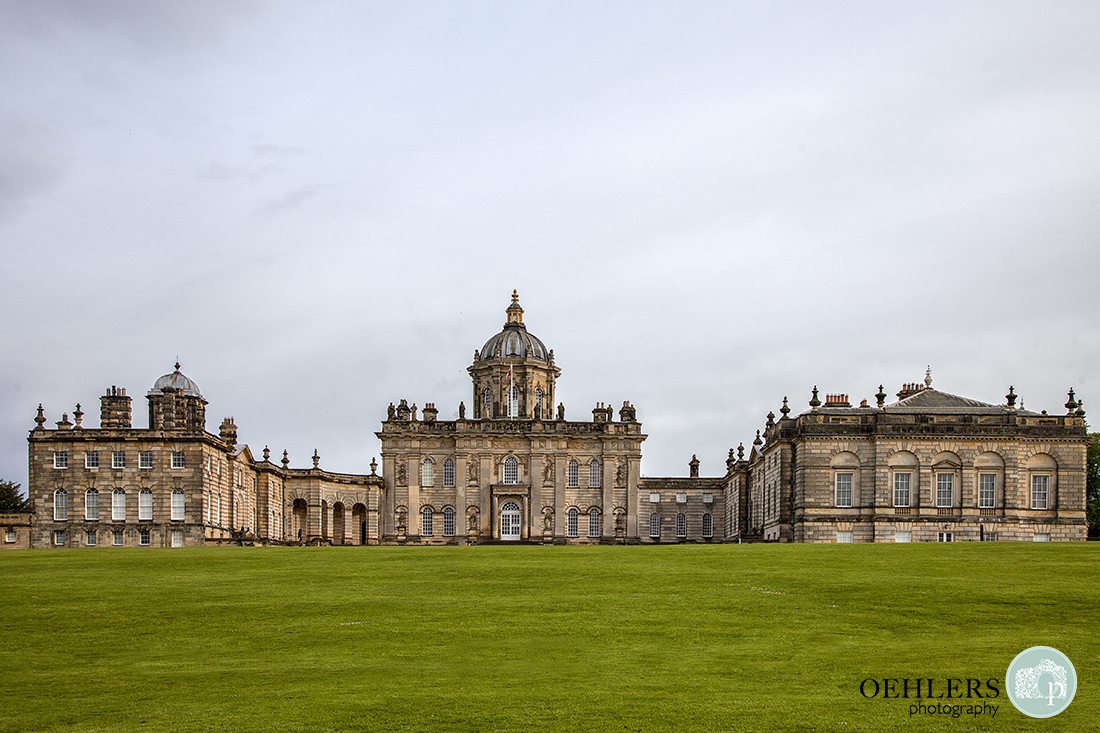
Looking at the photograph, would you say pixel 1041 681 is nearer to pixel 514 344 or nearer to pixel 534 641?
pixel 534 641

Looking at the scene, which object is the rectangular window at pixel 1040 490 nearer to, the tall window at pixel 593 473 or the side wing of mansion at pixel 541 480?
the side wing of mansion at pixel 541 480

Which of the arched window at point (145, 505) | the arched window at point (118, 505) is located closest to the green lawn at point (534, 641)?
the arched window at point (145, 505)

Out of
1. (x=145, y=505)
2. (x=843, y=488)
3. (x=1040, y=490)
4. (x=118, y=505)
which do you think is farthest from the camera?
(x=118, y=505)

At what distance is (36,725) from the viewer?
17000 millimetres

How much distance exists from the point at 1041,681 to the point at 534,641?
835 centimetres

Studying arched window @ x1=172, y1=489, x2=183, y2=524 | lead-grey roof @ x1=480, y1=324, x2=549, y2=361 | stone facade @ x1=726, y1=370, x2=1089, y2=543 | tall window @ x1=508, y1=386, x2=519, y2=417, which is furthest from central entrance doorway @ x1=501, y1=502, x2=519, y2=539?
stone facade @ x1=726, y1=370, x2=1089, y2=543

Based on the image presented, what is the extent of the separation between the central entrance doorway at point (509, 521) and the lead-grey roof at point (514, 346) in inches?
457

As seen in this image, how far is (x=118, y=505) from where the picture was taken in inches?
2537

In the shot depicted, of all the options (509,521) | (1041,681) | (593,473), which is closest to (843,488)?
(593,473)

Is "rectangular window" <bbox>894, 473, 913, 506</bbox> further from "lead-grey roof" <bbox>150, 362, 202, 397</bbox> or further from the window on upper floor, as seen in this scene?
"lead-grey roof" <bbox>150, 362, 202, 397</bbox>

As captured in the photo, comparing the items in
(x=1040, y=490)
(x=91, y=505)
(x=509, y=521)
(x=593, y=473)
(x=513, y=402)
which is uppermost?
(x=513, y=402)

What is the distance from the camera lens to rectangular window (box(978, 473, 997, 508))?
5791 cm

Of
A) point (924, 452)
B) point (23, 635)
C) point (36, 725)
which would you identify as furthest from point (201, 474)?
point (36, 725)

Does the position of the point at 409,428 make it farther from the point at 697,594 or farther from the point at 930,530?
the point at 697,594
